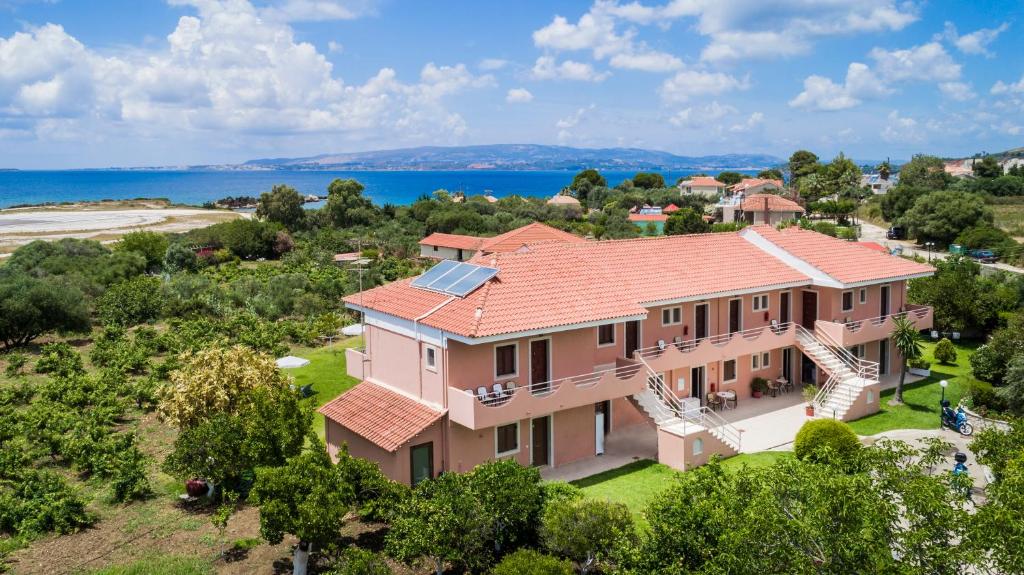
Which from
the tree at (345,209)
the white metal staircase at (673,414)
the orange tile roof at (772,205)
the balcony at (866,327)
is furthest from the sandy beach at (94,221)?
the balcony at (866,327)

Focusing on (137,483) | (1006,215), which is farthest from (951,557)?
(1006,215)

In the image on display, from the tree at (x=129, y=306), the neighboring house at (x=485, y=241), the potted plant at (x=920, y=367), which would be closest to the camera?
the potted plant at (x=920, y=367)

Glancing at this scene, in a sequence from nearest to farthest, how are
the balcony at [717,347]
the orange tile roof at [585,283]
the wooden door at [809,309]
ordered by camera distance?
the orange tile roof at [585,283]
the balcony at [717,347]
the wooden door at [809,309]

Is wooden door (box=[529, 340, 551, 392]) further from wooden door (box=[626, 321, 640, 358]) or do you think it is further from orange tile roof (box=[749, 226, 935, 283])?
orange tile roof (box=[749, 226, 935, 283])

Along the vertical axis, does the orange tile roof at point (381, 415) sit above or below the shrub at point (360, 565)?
above

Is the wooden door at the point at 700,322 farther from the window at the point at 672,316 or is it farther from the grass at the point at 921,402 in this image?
the grass at the point at 921,402

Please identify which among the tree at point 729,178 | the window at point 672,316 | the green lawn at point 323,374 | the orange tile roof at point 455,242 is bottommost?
the green lawn at point 323,374

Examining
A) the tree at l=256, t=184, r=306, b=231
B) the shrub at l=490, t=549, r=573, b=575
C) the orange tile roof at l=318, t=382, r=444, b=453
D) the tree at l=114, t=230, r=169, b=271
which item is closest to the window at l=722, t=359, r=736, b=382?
the orange tile roof at l=318, t=382, r=444, b=453
